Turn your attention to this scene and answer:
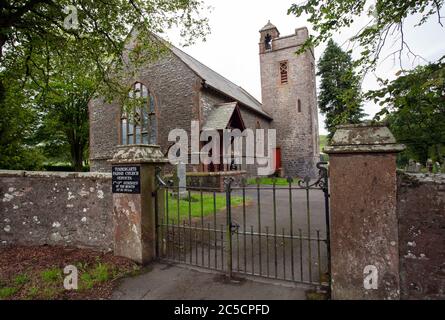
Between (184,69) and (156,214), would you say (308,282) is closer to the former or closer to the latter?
(156,214)

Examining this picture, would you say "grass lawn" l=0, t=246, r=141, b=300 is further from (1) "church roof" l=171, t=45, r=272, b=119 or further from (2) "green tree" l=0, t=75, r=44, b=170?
(1) "church roof" l=171, t=45, r=272, b=119

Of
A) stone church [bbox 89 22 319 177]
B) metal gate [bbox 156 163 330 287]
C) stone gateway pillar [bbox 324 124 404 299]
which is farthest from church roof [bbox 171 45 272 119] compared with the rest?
stone gateway pillar [bbox 324 124 404 299]

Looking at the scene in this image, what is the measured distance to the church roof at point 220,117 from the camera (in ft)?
47.1

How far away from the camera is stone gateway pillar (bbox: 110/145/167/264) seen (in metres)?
4.41

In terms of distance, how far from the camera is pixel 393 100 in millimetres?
3119

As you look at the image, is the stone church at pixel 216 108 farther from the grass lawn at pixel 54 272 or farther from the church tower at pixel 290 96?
the grass lawn at pixel 54 272

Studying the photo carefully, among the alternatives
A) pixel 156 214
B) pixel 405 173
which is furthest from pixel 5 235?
pixel 405 173

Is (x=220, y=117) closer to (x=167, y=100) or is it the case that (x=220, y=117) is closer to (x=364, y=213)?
(x=167, y=100)

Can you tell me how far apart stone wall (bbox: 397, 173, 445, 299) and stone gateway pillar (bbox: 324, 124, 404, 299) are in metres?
0.11

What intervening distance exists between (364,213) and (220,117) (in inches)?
496

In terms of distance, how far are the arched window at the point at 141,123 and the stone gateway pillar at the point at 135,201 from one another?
1233 cm

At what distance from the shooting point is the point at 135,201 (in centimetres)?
445

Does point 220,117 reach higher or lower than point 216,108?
lower

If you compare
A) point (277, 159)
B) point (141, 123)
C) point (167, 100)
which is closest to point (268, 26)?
point (277, 159)
